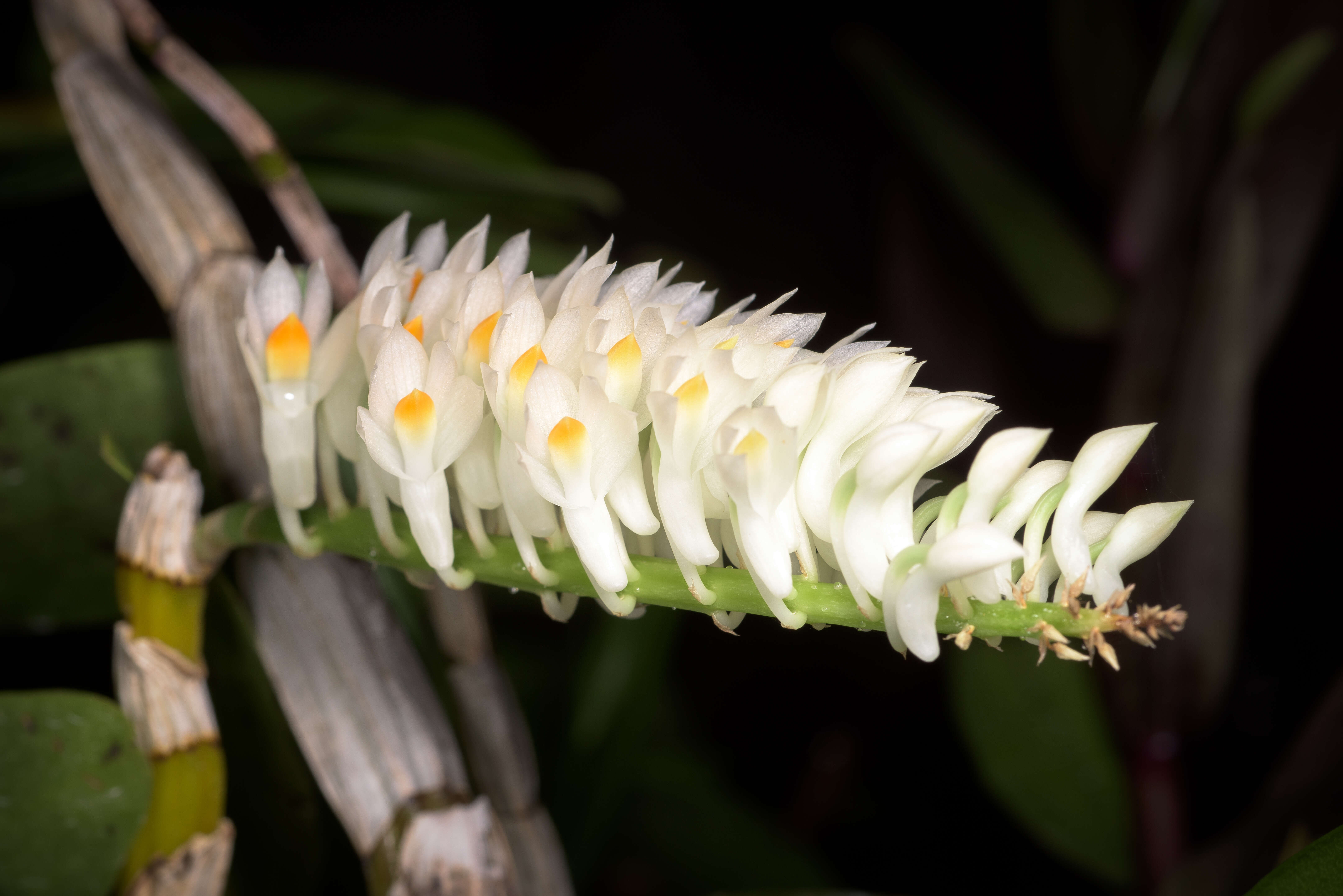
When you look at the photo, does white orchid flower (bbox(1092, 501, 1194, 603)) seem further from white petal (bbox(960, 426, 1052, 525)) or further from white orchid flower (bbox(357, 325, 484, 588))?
white orchid flower (bbox(357, 325, 484, 588))

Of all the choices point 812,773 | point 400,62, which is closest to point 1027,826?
point 812,773

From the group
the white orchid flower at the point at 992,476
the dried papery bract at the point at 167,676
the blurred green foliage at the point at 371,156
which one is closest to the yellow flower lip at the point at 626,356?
the white orchid flower at the point at 992,476

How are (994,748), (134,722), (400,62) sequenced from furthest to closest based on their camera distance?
(400,62), (994,748), (134,722)

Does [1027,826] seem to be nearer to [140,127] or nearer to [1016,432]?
[1016,432]

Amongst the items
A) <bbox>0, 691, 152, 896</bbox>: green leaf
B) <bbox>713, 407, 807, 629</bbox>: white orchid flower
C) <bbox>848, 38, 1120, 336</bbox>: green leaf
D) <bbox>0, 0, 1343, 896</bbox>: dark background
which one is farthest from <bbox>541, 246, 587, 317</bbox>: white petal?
<bbox>848, 38, 1120, 336</bbox>: green leaf

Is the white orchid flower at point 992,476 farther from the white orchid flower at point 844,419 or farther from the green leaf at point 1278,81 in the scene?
the green leaf at point 1278,81

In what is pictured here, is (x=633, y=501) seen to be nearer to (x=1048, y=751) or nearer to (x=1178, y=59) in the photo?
(x=1048, y=751)

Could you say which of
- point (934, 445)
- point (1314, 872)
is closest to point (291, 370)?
point (934, 445)
